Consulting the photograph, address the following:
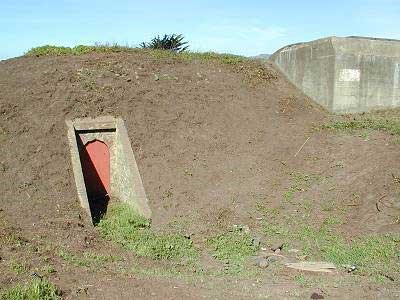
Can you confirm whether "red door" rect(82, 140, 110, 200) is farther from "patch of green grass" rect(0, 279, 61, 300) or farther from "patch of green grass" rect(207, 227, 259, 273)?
"patch of green grass" rect(0, 279, 61, 300)

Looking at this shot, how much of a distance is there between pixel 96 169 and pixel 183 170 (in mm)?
2090

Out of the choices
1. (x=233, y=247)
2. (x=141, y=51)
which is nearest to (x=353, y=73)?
(x=141, y=51)

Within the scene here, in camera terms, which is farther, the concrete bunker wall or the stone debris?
the concrete bunker wall

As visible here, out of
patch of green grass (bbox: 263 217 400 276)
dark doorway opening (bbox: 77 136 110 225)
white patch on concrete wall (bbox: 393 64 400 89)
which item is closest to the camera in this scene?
patch of green grass (bbox: 263 217 400 276)

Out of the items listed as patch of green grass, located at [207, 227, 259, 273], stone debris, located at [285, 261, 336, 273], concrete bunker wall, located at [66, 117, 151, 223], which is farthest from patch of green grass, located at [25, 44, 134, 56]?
stone debris, located at [285, 261, 336, 273]

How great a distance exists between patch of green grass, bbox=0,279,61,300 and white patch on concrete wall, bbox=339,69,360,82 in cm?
1171

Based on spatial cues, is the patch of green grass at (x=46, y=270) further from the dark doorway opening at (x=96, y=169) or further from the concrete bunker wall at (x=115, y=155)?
the dark doorway opening at (x=96, y=169)

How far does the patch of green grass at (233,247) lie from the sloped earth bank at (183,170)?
0.76 feet

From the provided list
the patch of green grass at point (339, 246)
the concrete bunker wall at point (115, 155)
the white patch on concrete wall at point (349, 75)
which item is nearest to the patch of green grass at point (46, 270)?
the concrete bunker wall at point (115, 155)

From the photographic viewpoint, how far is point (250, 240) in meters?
9.66

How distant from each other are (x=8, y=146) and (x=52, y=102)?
193cm

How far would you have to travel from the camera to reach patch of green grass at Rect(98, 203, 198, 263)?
9031 millimetres

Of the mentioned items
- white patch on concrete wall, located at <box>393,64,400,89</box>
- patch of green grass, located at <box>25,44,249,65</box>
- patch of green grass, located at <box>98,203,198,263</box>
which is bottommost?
patch of green grass, located at <box>98,203,198,263</box>

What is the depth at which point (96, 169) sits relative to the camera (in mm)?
11797
